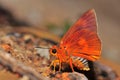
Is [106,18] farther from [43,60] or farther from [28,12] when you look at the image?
[43,60]

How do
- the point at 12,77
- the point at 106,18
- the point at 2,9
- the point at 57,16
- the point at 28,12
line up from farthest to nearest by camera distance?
the point at 106,18 → the point at 57,16 → the point at 28,12 → the point at 2,9 → the point at 12,77

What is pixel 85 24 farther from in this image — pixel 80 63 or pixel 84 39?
pixel 80 63

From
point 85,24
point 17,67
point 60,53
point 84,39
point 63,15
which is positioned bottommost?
point 17,67

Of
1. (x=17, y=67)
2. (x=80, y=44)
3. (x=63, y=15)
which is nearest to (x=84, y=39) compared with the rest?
(x=80, y=44)

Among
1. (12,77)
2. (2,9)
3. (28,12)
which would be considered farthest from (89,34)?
(28,12)

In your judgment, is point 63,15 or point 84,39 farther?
point 63,15

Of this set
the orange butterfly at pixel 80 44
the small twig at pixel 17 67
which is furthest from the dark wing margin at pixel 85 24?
the small twig at pixel 17 67

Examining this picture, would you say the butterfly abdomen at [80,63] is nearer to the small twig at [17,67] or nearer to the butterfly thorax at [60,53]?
the butterfly thorax at [60,53]
